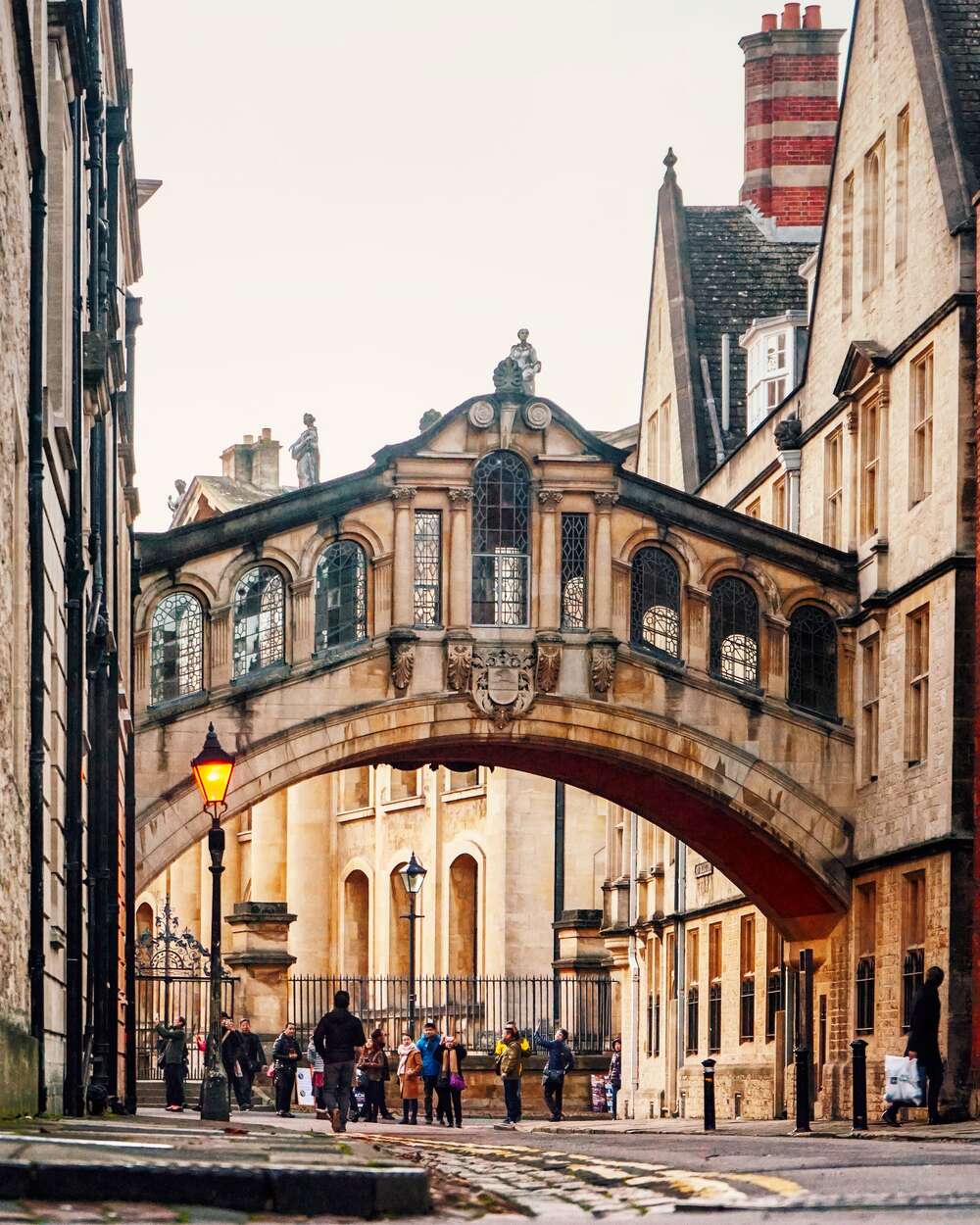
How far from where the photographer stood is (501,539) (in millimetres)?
32969

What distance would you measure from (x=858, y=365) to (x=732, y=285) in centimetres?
1300

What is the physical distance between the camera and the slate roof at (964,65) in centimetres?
2977

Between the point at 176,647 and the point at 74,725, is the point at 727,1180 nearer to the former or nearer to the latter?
the point at 74,725

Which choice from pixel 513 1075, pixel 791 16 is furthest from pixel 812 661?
pixel 791 16

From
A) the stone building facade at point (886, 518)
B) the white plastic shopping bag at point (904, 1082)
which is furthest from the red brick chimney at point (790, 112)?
the white plastic shopping bag at point (904, 1082)

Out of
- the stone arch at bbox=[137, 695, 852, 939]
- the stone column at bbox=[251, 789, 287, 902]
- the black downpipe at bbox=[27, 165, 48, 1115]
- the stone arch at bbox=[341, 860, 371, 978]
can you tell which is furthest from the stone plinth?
the black downpipe at bbox=[27, 165, 48, 1115]

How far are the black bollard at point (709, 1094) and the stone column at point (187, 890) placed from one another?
43722 millimetres

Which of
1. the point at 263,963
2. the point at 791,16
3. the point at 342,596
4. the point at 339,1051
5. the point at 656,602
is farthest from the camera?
the point at 791,16

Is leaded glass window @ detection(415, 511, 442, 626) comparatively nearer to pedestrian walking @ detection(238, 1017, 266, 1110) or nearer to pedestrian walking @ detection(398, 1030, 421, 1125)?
pedestrian walking @ detection(398, 1030, 421, 1125)

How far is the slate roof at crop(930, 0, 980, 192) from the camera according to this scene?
97.7 ft

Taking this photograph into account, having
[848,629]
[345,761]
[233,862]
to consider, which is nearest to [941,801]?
[848,629]

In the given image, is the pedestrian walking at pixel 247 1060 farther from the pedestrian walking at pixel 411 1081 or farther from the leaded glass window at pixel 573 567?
the leaded glass window at pixel 573 567

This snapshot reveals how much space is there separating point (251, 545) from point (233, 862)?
121 feet

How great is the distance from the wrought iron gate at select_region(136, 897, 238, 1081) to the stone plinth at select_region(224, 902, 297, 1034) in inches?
18.6
